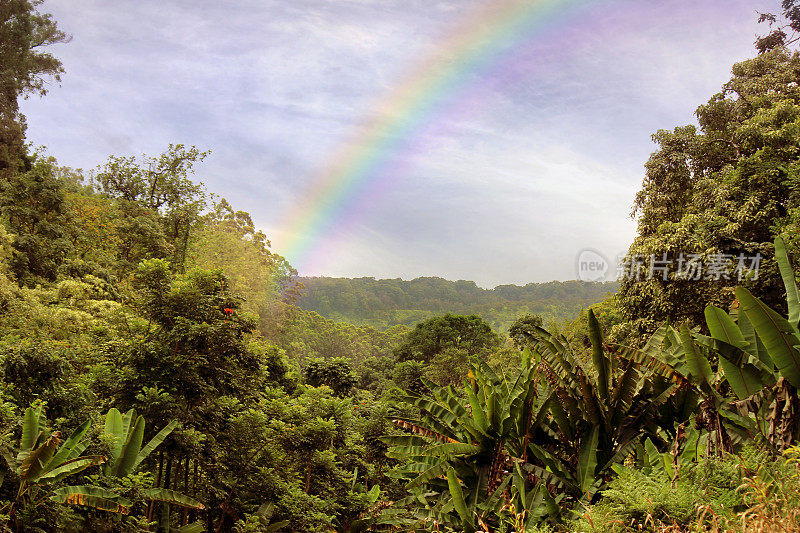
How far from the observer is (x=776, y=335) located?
3422mm

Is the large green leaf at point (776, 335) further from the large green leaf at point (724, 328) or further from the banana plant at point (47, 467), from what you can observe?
the banana plant at point (47, 467)

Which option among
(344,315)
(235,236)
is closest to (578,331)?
(235,236)

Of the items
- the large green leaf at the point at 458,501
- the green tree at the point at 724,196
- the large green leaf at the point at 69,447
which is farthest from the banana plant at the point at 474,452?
the green tree at the point at 724,196

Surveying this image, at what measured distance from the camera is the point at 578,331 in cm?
2462

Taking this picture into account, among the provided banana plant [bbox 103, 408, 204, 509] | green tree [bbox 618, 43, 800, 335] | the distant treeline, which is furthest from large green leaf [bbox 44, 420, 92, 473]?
the distant treeline

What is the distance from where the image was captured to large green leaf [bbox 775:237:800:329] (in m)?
3.62

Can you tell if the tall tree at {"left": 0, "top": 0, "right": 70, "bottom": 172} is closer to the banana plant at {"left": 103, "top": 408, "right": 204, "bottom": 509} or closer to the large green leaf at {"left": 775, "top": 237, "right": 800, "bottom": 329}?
the banana plant at {"left": 103, "top": 408, "right": 204, "bottom": 509}

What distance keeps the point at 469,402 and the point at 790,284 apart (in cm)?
338

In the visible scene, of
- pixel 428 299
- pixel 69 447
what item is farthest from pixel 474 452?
pixel 428 299

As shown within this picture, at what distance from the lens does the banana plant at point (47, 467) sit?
4.11m

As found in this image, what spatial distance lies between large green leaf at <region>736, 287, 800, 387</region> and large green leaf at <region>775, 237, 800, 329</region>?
27cm

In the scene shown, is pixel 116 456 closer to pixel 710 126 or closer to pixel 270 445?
pixel 270 445

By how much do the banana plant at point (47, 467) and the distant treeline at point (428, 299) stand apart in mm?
64494

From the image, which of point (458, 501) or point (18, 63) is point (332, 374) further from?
point (18, 63)
